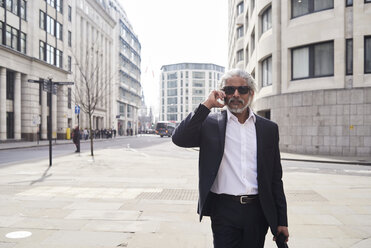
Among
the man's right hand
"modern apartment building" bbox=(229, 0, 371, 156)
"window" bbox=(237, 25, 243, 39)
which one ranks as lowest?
the man's right hand

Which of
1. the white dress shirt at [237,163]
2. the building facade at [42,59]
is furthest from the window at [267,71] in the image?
the white dress shirt at [237,163]

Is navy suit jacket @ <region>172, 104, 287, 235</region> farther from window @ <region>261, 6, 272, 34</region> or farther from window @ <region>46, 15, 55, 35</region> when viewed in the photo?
window @ <region>46, 15, 55, 35</region>

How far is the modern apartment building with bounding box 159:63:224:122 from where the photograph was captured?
5497 inches

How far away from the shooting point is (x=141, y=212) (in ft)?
18.8

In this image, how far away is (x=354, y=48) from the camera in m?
18.7

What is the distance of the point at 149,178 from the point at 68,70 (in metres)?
38.9

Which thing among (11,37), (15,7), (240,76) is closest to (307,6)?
(240,76)

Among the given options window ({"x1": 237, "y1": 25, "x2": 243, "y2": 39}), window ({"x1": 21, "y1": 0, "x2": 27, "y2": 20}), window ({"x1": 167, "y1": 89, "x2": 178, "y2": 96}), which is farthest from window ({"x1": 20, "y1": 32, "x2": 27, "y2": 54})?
window ({"x1": 167, "y1": 89, "x2": 178, "y2": 96})

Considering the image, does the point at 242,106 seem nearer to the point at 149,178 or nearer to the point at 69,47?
the point at 149,178

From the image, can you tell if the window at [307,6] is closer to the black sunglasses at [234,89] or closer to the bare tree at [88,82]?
the bare tree at [88,82]

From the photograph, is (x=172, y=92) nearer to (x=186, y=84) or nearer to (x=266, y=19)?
(x=186, y=84)

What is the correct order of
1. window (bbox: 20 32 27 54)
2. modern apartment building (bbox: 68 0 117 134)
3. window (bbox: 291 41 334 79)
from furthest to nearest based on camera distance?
modern apartment building (bbox: 68 0 117 134) < window (bbox: 20 32 27 54) < window (bbox: 291 41 334 79)

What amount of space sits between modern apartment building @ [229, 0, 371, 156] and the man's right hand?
18501 mm

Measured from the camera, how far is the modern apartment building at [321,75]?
61.0ft
